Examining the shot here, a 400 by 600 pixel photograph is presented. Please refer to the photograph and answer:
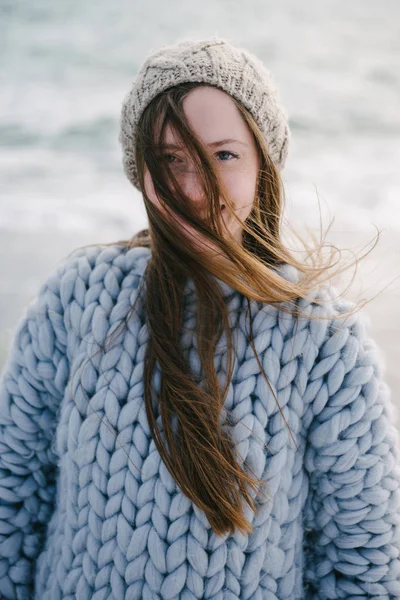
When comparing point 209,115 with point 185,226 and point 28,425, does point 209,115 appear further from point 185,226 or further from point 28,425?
point 28,425

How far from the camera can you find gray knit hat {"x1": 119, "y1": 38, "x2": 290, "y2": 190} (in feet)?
2.86

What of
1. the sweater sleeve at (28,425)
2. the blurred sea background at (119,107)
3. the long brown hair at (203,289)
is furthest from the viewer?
the blurred sea background at (119,107)

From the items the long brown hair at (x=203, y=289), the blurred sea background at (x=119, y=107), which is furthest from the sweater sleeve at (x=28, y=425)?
the blurred sea background at (x=119, y=107)

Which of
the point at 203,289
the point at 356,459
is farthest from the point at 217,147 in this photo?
the point at 356,459

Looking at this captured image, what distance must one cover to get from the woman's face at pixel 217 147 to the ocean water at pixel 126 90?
1.02 m

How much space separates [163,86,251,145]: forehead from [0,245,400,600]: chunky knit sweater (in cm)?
24

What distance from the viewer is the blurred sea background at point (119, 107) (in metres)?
1.94

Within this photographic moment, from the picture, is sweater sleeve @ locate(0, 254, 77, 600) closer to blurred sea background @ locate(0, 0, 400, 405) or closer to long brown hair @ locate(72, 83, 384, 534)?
long brown hair @ locate(72, 83, 384, 534)

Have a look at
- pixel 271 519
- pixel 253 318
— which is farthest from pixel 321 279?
pixel 271 519

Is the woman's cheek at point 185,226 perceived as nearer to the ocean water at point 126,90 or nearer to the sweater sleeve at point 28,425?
the sweater sleeve at point 28,425

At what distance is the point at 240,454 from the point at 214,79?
562 mm

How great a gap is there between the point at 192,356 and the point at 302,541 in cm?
35

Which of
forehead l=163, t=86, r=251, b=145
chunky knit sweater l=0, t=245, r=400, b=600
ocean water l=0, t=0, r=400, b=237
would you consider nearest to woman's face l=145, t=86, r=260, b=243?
forehead l=163, t=86, r=251, b=145

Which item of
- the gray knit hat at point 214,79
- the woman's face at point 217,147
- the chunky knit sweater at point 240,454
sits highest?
the gray knit hat at point 214,79
